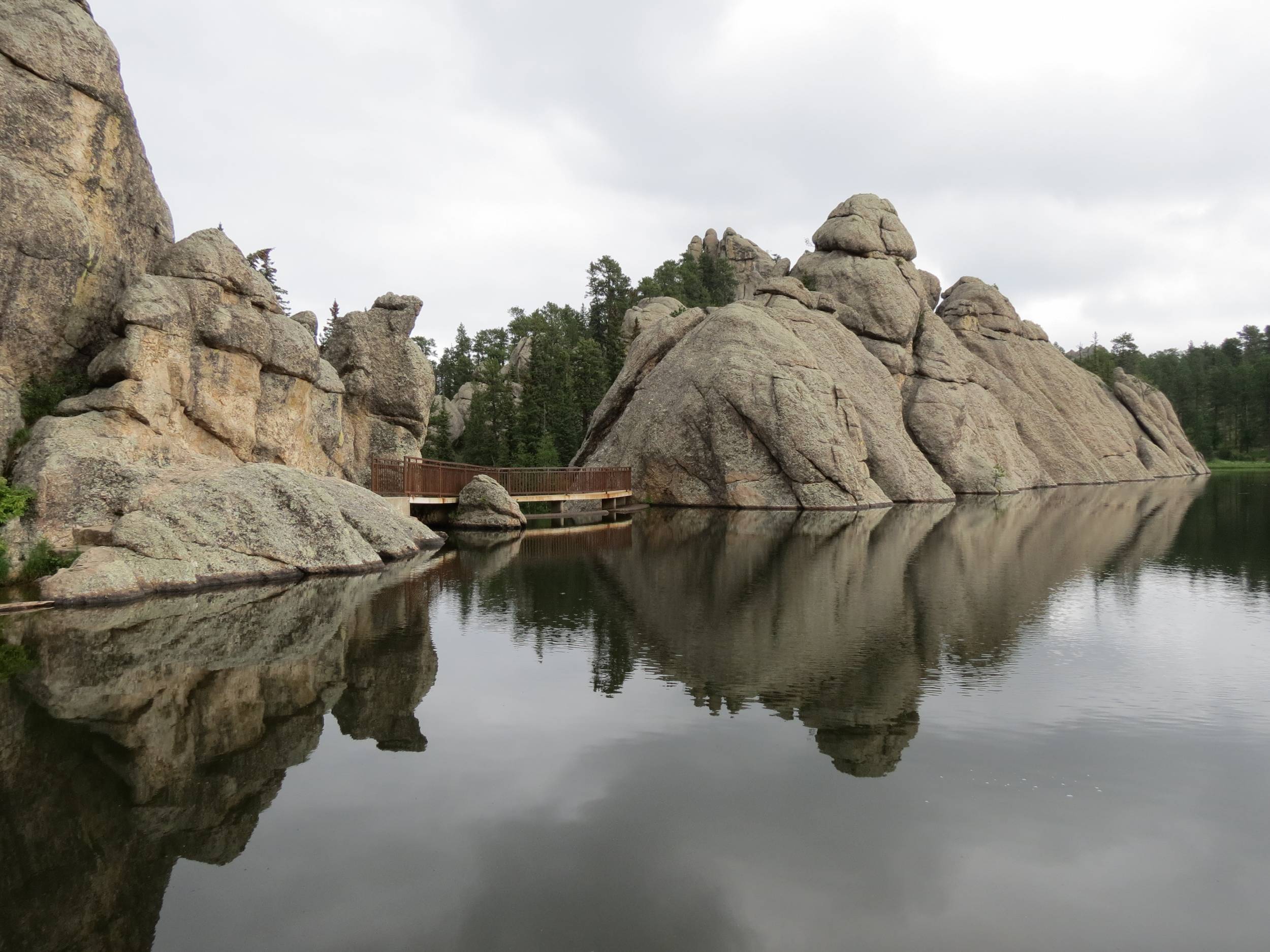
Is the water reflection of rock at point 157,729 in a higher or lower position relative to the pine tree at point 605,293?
lower

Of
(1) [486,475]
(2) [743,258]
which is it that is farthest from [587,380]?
(2) [743,258]

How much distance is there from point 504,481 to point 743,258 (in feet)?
214

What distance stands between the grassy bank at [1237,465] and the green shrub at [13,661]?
402 ft

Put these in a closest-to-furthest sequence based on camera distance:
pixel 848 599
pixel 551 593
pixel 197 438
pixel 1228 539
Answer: pixel 848 599
pixel 551 593
pixel 197 438
pixel 1228 539

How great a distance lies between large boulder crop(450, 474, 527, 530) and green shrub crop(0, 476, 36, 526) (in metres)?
17.2

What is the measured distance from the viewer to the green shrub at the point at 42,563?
56.0 ft

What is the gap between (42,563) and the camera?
1719 centimetres

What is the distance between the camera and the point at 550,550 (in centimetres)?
2788

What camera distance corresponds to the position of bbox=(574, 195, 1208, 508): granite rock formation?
1804 inches

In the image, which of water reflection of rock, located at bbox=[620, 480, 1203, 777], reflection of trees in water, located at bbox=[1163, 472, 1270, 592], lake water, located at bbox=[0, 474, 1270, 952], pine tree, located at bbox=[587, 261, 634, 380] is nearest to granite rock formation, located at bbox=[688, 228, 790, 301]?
pine tree, located at bbox=[587, 261, 634, 380]

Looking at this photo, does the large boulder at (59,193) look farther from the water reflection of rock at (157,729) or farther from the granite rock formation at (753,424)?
the granite rock formation at (753,424)

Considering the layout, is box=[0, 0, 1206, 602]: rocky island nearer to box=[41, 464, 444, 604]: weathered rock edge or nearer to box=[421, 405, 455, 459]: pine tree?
box=[41, 464, 444, 604]: weathered rock edge

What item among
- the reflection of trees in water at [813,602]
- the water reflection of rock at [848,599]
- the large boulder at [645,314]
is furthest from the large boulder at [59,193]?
the large boulder at [645,314]

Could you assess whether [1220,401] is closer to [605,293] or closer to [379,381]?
[605,293]
